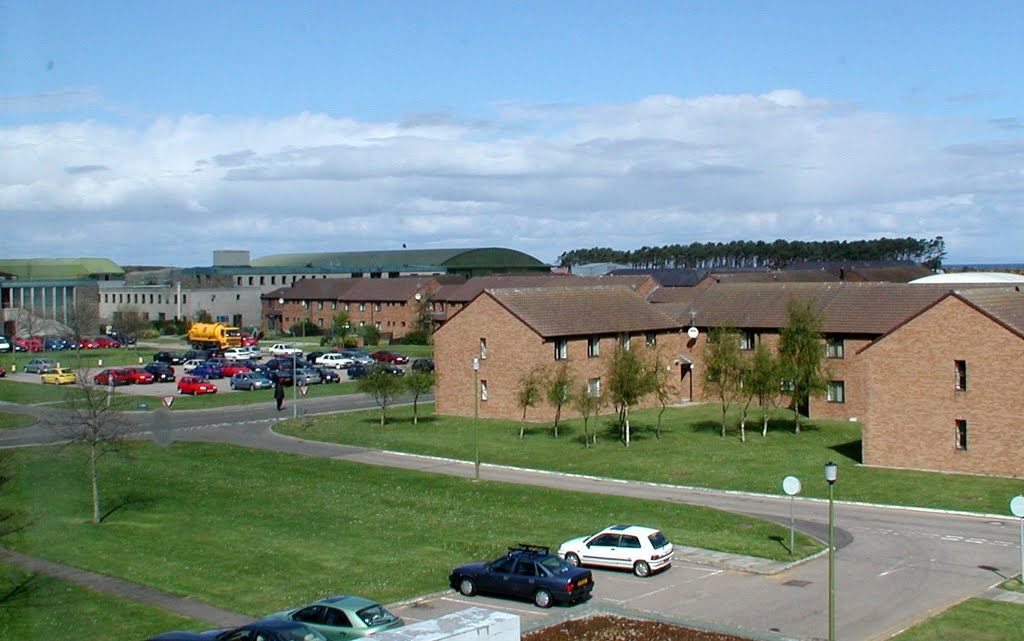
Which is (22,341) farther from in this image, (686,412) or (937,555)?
(937,555)

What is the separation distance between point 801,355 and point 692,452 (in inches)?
365

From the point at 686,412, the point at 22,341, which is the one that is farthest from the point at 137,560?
the point at 22,341

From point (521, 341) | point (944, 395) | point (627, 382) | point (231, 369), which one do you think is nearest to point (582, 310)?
point (521, 341)

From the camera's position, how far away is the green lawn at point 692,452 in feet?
124

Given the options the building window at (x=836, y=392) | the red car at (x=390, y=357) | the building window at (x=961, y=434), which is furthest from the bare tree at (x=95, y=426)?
the red car at (x=390, y=357)

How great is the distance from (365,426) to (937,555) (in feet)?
101

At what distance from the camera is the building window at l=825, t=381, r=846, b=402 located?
55.0 meters

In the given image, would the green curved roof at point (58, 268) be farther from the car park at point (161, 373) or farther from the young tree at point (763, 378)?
the young tree at point (763, 378)

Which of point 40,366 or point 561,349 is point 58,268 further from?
point 561,349

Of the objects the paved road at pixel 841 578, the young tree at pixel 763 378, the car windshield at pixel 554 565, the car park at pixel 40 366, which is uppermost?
the young tree at pixel 763 378

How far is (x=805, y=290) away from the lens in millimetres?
61406

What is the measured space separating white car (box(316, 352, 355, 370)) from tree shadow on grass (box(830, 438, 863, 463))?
45.4 m

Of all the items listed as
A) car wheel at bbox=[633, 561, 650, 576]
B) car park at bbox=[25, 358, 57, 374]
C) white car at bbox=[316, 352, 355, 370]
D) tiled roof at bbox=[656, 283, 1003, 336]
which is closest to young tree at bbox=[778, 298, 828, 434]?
tiled roof at bbox=[656, 283, 1003, 336]

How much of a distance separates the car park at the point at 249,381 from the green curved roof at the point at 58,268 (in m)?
14.1
